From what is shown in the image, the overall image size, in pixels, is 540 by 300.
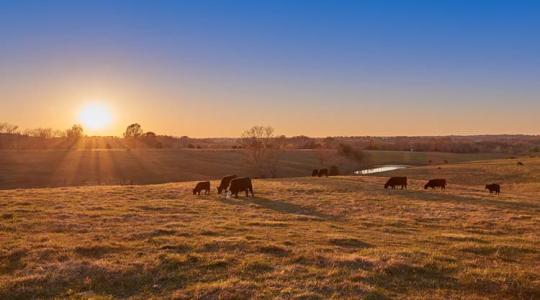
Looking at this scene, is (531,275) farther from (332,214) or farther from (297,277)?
(332,214)

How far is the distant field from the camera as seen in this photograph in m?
63.9

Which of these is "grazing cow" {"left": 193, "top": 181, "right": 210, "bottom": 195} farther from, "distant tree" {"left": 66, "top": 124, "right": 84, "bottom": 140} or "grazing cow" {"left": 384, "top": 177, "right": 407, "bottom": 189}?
"distant tree" {"left": 66, "top": 124, "right": 84, "bottom": 140}

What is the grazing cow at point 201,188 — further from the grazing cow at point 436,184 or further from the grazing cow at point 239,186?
the grazing cow at point 436,184

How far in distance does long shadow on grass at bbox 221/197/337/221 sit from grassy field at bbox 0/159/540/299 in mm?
161

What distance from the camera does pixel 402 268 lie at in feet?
40.0

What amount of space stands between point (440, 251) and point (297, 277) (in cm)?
552

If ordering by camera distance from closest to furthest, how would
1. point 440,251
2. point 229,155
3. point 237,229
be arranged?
point 440,251 < point 237,229 < point 229,155

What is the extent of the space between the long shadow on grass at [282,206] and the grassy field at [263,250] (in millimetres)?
161

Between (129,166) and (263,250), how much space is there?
222ft

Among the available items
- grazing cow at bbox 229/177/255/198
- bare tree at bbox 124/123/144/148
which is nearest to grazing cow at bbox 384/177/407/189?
grazing cow at bbox 229/177/255/198

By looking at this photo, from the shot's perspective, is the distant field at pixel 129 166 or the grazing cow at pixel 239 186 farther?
the distant field at pixel 129 166

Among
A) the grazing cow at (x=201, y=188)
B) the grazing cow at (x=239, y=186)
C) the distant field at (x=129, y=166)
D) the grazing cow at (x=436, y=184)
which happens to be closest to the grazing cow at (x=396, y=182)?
the grazing cow at (x=436, y=184)

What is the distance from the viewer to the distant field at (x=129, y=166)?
63906 millimetres

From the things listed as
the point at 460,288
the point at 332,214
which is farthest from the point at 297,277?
the point at 332,214
